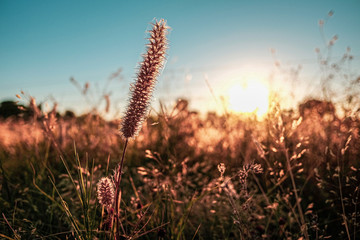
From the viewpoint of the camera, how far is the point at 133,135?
119 cm

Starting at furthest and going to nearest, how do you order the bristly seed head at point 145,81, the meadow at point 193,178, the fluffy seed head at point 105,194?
the meadow at point 193,178, the fluffy seed head at point 105,194, the bristly seed head at point 145,81

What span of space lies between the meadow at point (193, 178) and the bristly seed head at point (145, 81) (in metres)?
0.02

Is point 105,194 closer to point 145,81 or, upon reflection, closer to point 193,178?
point 145,81

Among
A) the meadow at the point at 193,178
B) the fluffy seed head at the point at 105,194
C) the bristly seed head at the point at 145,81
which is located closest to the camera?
the bristly seed head at the point at 145,81

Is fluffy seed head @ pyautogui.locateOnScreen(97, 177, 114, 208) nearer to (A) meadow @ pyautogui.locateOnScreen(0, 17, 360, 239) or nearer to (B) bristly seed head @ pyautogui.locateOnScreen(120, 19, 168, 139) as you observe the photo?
(A) meadow @ pyautogui.locateOnScreen(0, 17, 360, 239)

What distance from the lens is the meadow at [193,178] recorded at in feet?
4.84

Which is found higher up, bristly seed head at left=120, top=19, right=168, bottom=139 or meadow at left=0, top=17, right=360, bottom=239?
bristly seed head at left=120, top=19, right=168, bottom=139

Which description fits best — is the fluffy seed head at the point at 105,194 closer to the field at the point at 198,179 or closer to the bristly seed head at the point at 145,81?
the field at the point at 198,179

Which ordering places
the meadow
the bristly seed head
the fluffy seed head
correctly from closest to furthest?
the bristly seed head, the fluffy seed head, the meadow

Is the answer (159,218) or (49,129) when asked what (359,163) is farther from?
(49,129)

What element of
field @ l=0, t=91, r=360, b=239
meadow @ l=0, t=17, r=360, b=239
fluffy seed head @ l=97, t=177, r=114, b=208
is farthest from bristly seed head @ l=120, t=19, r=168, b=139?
fluffy seed head @ l=97, t=177, r=114, b=208

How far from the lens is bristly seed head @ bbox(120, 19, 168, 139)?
119 centimetres

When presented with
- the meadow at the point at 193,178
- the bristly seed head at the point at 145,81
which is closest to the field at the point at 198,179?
the meadow at the point at 193,178

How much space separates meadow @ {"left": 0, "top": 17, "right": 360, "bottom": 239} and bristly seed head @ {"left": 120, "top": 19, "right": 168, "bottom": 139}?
0.06 feet
